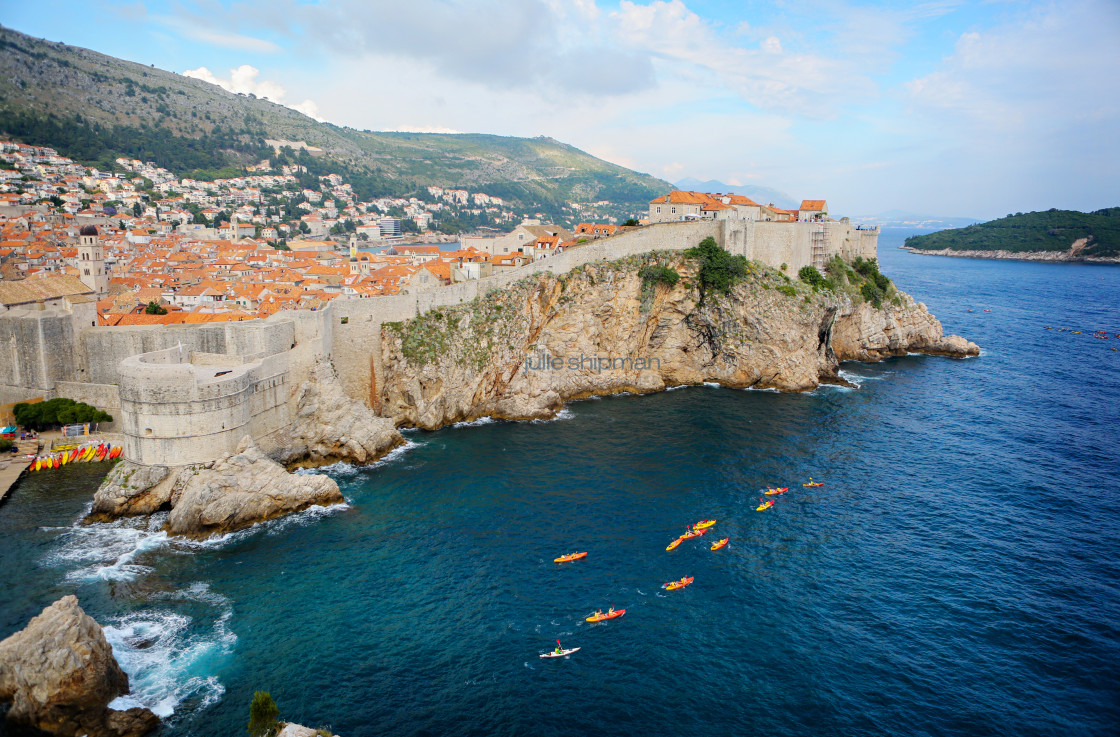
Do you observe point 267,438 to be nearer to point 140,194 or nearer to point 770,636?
point 770,636

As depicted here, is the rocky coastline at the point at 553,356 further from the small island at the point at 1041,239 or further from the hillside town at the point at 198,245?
the small island at the point at 1041,239

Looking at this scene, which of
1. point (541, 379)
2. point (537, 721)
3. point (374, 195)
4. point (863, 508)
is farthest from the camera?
point (374, 195)

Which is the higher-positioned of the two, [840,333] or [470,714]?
[840,333]

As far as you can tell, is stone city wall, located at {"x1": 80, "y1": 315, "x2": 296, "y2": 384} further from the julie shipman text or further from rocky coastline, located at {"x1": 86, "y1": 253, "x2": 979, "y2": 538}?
the julie shipman text

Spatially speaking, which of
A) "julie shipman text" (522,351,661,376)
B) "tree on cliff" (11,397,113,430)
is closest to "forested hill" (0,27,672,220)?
"tree on cliff" (11,397,113,430)

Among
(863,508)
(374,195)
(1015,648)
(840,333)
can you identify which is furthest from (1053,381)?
(374,195)

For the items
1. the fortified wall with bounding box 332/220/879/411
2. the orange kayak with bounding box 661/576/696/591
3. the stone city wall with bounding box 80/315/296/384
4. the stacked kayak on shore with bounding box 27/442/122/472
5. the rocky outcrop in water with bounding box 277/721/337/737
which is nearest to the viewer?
the rocky outcrop in water with bounding box 277/721/337/737
